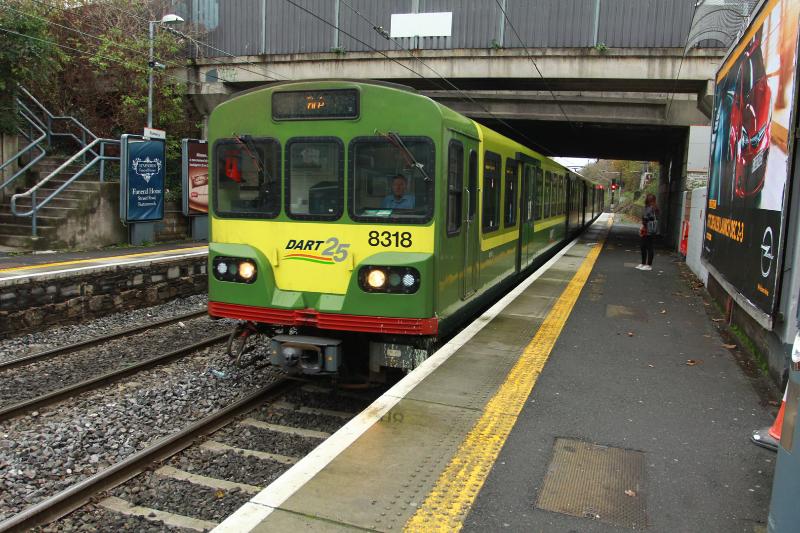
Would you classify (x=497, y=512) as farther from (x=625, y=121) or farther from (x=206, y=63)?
(x=206, y=63)

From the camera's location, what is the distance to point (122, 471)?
4734mm

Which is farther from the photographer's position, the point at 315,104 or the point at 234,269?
the point at 234,269

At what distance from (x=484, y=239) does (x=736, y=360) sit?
2998 mm

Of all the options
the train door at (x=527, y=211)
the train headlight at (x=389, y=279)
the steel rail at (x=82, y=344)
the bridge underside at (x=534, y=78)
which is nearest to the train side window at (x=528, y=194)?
the train door at (x=527, y=211)

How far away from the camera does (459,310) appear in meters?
6.44

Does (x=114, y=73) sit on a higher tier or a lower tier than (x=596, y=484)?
higher

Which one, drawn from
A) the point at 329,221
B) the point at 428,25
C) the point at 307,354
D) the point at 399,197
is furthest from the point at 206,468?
the point at 428,25

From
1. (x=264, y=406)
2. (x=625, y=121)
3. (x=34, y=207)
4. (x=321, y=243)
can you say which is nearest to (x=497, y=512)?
(x=321, y=243)

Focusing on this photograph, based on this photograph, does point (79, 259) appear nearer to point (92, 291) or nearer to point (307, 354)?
point (92, 291)

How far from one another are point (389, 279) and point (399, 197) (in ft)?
2.48

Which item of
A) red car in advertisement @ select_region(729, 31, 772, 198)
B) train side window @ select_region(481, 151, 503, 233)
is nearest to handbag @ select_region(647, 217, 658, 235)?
red car in advertisement @ select_region(729, 31, 772, 198)

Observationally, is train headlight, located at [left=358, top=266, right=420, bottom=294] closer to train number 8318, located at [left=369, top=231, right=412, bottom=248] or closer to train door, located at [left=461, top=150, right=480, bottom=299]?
train number 8318, located at [left=369, top=231, right=412, bottom=248]

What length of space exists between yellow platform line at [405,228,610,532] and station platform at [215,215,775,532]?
0.03 feet

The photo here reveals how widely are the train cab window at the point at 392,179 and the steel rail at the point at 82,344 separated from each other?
15.7 feet
